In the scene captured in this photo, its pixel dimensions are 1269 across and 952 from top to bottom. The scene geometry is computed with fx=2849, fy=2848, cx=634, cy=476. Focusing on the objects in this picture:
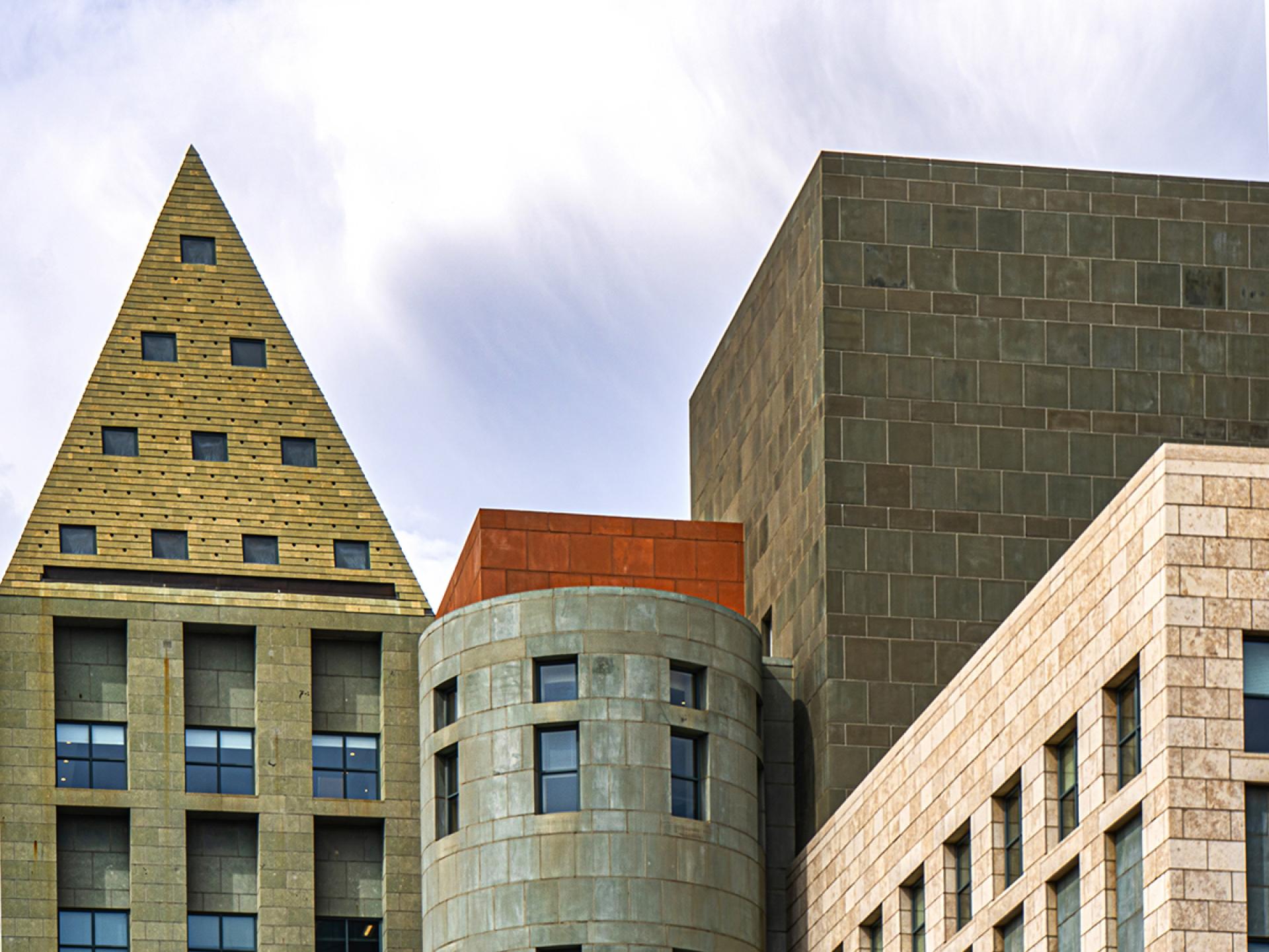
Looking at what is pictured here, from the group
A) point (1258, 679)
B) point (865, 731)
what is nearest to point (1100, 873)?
point (1258, 679)

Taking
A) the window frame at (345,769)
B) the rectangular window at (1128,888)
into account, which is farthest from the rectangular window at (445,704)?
the rectangular window at (1128,888)

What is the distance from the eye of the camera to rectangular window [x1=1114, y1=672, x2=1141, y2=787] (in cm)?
5250

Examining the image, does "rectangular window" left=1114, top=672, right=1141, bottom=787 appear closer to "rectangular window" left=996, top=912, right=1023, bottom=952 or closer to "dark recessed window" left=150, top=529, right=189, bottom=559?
"rectangular window" left=996, top=912, right=1023, bottom=952

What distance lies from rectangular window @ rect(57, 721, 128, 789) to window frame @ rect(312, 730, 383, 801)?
5.78 metres

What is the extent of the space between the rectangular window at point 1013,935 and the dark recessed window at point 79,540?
39851 mm

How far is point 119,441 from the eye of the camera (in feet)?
305

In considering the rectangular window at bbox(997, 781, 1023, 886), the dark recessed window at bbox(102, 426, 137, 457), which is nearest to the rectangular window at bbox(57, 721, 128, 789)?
the dark recessed window at bbox(102, 426, 137, 457)

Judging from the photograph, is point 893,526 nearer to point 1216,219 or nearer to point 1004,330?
point 1004,330

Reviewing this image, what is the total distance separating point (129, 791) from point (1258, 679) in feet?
144

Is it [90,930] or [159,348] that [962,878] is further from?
[159,348]

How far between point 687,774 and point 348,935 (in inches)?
642

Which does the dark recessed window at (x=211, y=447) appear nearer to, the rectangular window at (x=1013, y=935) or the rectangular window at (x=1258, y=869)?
the rectangular window at (x=1013, y=935)

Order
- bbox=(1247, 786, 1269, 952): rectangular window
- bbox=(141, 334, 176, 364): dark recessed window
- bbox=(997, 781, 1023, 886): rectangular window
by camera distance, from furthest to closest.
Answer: bbox=(141, 334, 176, 364): dark recessed window
bbox=(997, 781, 1023, 886): rectangular window
bbox=(1247, 786, 1269, 952): rectangular window

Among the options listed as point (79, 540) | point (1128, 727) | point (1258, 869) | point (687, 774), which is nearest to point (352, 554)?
point (79, 540)
